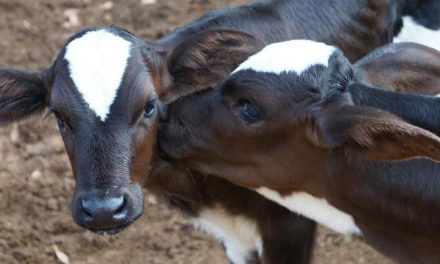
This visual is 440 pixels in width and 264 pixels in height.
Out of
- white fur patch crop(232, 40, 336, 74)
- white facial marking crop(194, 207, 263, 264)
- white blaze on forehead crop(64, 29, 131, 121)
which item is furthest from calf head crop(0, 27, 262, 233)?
white facial marking crop(194, 207, 263, 264)

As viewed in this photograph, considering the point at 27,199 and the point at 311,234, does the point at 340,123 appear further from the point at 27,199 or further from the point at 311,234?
the point at 27,199

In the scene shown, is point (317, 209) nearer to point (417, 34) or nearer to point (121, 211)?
point (121, 211)

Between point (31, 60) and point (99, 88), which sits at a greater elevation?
point (99, 88)

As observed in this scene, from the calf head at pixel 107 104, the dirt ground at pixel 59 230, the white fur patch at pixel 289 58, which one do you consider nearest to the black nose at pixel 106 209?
the calf head at pixel 107 104

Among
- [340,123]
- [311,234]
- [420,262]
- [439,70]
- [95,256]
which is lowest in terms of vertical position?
[95,256]

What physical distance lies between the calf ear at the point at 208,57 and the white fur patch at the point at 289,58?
1.11 feet

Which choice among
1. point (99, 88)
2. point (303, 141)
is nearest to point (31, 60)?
point (99, 88)

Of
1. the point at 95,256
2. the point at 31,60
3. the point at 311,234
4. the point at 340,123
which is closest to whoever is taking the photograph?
the point at 340,123

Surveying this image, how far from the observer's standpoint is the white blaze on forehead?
462cm

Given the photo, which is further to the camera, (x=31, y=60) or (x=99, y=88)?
(x=31, y=60)

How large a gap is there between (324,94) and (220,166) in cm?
65

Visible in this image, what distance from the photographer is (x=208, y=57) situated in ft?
16.5

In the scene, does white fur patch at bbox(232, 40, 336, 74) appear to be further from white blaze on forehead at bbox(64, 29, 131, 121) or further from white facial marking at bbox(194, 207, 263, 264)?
white facial marking at bbox(194, 207, 263, 264)

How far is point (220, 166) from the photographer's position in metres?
4.79
